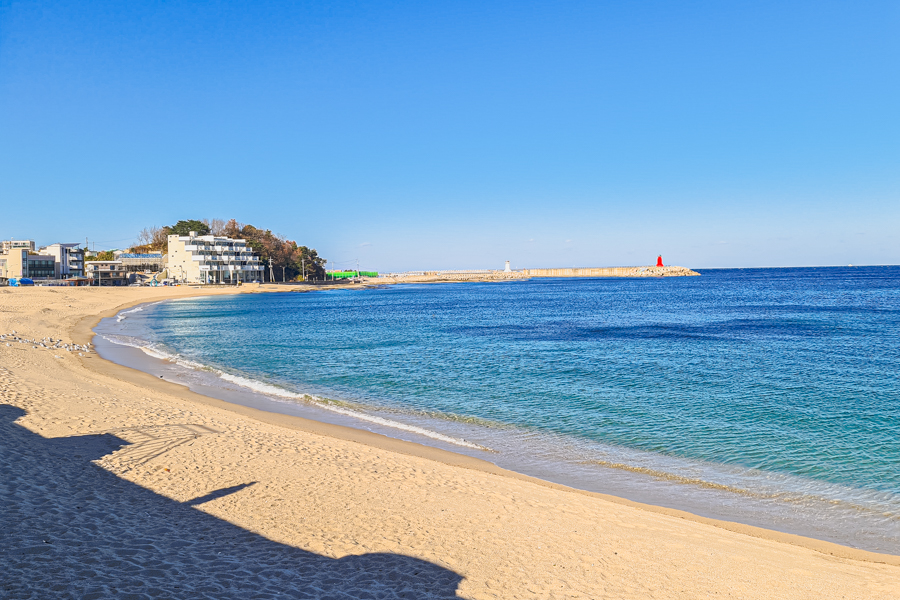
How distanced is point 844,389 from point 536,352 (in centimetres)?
1431

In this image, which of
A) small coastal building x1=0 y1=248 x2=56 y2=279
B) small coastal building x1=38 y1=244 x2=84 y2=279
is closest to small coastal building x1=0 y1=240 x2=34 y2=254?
small coastal building x1=38 y1=244 x2=84 y2=279

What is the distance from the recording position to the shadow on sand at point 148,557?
5387mm

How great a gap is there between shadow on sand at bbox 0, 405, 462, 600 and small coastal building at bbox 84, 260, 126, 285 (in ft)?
430

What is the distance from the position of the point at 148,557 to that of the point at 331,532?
2.34 meters

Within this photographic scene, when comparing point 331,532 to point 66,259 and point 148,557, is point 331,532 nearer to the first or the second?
point 148,557

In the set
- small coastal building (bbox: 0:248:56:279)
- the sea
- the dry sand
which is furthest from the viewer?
small coastal building (bbox: 0:248:56:279)

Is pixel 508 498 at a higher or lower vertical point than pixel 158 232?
lower

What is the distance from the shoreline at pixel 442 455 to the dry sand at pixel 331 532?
0.26 ft

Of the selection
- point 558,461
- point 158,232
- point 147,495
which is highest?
point 158,232

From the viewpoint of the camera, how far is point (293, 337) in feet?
128

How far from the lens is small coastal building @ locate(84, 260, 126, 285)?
120m

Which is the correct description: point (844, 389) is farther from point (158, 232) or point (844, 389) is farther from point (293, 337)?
point (158, 232)

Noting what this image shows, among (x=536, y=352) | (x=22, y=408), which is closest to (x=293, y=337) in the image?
(x=536, y=352)

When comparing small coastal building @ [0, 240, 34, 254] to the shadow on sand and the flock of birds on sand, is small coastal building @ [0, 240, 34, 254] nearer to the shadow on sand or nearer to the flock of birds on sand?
the flock of birds on sand
